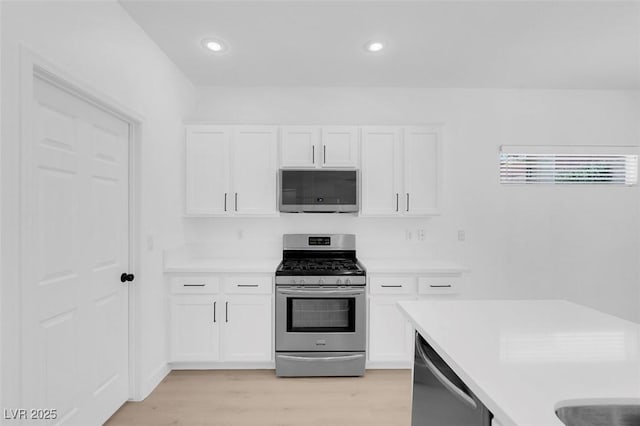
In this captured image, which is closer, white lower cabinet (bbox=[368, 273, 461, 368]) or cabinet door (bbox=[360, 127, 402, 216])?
white lower cabinet (bbox=[368, 273, 461, 368])

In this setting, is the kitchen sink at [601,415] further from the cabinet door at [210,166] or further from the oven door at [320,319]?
the cabinet door at [210,166]

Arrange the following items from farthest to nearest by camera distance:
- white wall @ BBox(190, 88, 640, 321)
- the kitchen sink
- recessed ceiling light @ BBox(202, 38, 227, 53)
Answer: white wall @ BBox(190, 88, 640, 321)
recessed ceiling light @ BBox(202, 38, 227, 53)
the kitchen sink

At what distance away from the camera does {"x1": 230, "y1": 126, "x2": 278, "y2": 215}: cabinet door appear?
3314mm

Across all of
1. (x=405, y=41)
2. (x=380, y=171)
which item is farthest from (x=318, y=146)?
(x=405, y=41)

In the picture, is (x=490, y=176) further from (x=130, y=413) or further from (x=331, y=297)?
(x=130, y=413)

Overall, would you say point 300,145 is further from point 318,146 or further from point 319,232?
point 319,232

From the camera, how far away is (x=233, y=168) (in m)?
3.31

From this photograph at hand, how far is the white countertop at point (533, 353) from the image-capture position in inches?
32.3

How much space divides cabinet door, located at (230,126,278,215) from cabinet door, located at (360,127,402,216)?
35.0 inches

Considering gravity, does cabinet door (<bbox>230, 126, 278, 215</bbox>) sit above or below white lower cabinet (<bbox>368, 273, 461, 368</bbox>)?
above

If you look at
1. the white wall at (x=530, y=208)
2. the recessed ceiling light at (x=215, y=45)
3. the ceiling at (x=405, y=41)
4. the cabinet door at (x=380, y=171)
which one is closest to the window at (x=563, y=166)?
the white wall at (x=530, y=208)

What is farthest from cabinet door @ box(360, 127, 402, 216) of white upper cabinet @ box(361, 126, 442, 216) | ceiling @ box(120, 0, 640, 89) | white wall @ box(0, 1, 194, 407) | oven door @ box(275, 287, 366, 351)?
white wall @ box(0, 1, 194, 407)

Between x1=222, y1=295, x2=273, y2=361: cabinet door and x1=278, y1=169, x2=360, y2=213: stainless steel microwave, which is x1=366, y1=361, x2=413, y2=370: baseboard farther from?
x1=278, y1=169, x2=360, y2=213: stainless steel microwave

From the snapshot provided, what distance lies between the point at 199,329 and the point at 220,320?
0.20m
